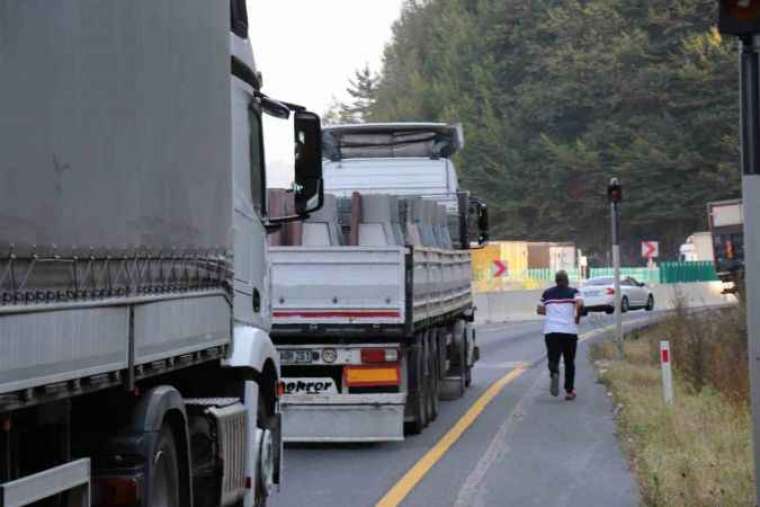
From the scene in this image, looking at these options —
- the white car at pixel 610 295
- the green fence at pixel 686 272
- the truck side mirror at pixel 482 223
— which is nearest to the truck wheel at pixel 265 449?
the truck side mirror at pixel 482 223

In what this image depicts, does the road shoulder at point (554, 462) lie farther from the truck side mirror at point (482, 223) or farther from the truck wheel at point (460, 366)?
the truck side mirror at point (482, 223)

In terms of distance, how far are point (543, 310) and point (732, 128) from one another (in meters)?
55.9

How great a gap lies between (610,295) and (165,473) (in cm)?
4332

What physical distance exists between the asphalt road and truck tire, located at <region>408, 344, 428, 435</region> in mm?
149

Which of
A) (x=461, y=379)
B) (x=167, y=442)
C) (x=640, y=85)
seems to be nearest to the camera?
(x=167, y=442)

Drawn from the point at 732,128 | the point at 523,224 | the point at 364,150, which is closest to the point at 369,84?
the point at 523,224

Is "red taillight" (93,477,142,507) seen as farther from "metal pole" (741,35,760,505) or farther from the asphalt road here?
the asphalt road

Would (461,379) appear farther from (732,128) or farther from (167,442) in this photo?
(732,128)

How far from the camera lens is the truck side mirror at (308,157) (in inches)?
336

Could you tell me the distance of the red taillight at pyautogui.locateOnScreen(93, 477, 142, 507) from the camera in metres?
5.47

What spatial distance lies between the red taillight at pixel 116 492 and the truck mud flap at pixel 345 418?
7316mm

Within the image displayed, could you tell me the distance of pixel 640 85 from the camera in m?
76.0

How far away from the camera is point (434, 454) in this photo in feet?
42.0

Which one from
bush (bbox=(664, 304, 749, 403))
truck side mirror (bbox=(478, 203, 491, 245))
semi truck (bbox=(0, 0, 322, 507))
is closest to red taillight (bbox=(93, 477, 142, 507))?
semi truck (bbox=(0, 0, 322, 507))
